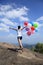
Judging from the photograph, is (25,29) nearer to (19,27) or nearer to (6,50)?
(19,27)

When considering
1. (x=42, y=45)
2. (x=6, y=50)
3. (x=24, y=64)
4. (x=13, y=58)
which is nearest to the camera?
(x=24, y=64)

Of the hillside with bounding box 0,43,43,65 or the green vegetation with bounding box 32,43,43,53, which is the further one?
the green vegetation with bounding box 32,43,43,53

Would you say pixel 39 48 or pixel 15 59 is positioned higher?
pixel 39 48

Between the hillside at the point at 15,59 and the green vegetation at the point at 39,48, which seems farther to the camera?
the green vegetation at the point at 39,48

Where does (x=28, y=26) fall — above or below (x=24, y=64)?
above

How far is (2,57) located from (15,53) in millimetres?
957

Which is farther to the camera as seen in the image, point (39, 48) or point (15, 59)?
point (39, 48)

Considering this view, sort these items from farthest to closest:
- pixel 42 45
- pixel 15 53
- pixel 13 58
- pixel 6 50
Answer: pixel 42 45 < pixel 6 50 < pixel 15 53 < pixel 13 58

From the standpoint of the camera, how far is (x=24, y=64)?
11898 millimetres

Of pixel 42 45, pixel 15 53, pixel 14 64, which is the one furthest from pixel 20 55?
pixel 42 45

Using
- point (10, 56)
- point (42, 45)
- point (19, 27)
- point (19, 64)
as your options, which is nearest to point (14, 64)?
point (19, 64)

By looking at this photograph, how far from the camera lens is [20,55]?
13438mm

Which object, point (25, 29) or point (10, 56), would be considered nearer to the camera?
point (10, 56)

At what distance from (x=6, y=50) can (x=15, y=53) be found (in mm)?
1153
